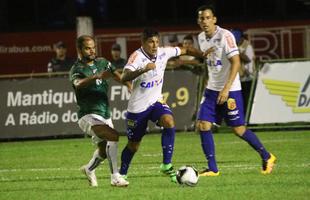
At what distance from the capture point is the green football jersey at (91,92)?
37.4 ft

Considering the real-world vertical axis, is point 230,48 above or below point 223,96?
above

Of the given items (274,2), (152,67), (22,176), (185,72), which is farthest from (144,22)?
(152,67)

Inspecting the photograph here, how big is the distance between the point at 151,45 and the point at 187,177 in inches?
65.5

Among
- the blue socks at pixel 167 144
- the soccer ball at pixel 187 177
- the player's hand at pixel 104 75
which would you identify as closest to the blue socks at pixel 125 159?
the blue socks at pixel 167 144

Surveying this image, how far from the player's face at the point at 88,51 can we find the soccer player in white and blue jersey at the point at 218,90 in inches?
60.2

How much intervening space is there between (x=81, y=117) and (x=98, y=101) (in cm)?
29

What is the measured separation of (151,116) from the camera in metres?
11.4

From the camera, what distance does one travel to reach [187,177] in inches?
426

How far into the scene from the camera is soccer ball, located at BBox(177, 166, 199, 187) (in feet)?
35.4

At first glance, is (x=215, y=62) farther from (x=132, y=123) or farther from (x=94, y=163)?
(x=94, y=163)

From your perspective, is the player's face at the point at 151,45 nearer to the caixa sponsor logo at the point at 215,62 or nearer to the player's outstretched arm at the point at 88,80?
the player's outstretched arm at the point at 88,80

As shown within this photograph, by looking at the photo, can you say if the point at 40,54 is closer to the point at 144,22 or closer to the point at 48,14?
the point at 48,14

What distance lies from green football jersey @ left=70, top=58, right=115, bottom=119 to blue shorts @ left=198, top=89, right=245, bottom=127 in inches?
55.7

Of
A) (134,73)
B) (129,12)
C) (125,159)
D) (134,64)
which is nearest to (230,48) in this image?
(134,64)
